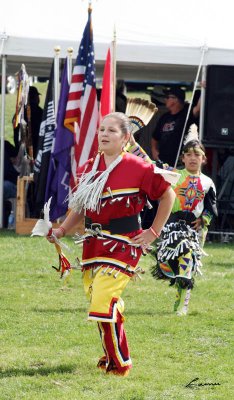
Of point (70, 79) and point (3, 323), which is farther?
point (70, 79)

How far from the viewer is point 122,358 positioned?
5.63 m

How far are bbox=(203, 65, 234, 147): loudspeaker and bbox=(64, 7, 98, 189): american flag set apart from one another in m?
1.47

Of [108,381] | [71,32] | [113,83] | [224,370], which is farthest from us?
[71,32]

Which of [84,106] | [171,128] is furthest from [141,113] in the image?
[171,128]

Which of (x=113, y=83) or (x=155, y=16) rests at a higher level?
(x=155, y=16)

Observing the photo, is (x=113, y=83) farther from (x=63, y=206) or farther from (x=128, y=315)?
(x=128, y=315)

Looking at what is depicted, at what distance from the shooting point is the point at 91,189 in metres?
5.70

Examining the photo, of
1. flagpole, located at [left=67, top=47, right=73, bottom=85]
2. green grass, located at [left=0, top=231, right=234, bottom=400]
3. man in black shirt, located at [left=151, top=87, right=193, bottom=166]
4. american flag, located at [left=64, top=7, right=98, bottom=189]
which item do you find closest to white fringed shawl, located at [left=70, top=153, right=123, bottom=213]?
green grass, located at [left=0, top=231, right=234, bottom=400]

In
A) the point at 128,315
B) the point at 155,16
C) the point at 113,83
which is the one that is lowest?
the point at 128,315

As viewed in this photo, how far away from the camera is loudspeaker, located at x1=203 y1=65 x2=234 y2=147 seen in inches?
475

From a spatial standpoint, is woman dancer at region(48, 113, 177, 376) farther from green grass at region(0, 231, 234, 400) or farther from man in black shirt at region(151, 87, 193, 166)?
man in black shirt at region(151, 87, 193, 166)

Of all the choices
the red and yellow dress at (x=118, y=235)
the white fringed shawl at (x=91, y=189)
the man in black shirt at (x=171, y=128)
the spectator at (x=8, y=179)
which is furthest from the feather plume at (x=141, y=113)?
the spectator at (x=8, y=179)

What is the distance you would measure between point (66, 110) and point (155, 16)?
6.57ft

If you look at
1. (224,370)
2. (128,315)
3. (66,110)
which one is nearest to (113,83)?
(66,110)
